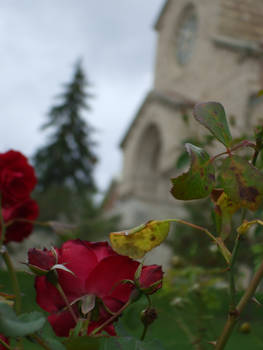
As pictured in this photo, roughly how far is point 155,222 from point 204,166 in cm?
7

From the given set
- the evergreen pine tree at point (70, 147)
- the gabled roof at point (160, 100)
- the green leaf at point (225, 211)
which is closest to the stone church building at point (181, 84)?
the gabled roof at point (160, 100)

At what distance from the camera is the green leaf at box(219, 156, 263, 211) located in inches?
12.8

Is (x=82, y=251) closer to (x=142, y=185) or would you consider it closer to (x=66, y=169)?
(x=142, y=185)

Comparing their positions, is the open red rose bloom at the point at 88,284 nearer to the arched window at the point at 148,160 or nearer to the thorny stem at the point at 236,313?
the thorny stem at the point at 236,313

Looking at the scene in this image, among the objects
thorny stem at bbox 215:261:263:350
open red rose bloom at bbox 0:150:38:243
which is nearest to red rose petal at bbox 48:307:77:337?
thorny stem at bbox 215:261:263:350

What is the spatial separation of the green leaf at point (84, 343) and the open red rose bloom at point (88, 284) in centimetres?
4

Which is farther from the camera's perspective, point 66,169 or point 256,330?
point 66,169

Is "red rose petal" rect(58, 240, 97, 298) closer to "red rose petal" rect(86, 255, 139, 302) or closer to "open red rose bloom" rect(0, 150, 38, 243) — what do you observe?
"red rose petal" rect(86, 255, 139, 302)

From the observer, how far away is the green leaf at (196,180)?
1.03ft

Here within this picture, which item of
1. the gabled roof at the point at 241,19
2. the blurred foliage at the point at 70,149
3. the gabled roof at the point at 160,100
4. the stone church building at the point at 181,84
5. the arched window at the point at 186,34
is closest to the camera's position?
the stone church building at the point at 181,84

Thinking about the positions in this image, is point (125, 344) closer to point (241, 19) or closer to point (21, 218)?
point (21, 218)

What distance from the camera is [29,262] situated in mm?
320

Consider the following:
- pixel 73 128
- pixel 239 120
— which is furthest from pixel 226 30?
pixel 73 128

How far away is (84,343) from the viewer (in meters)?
0.28
